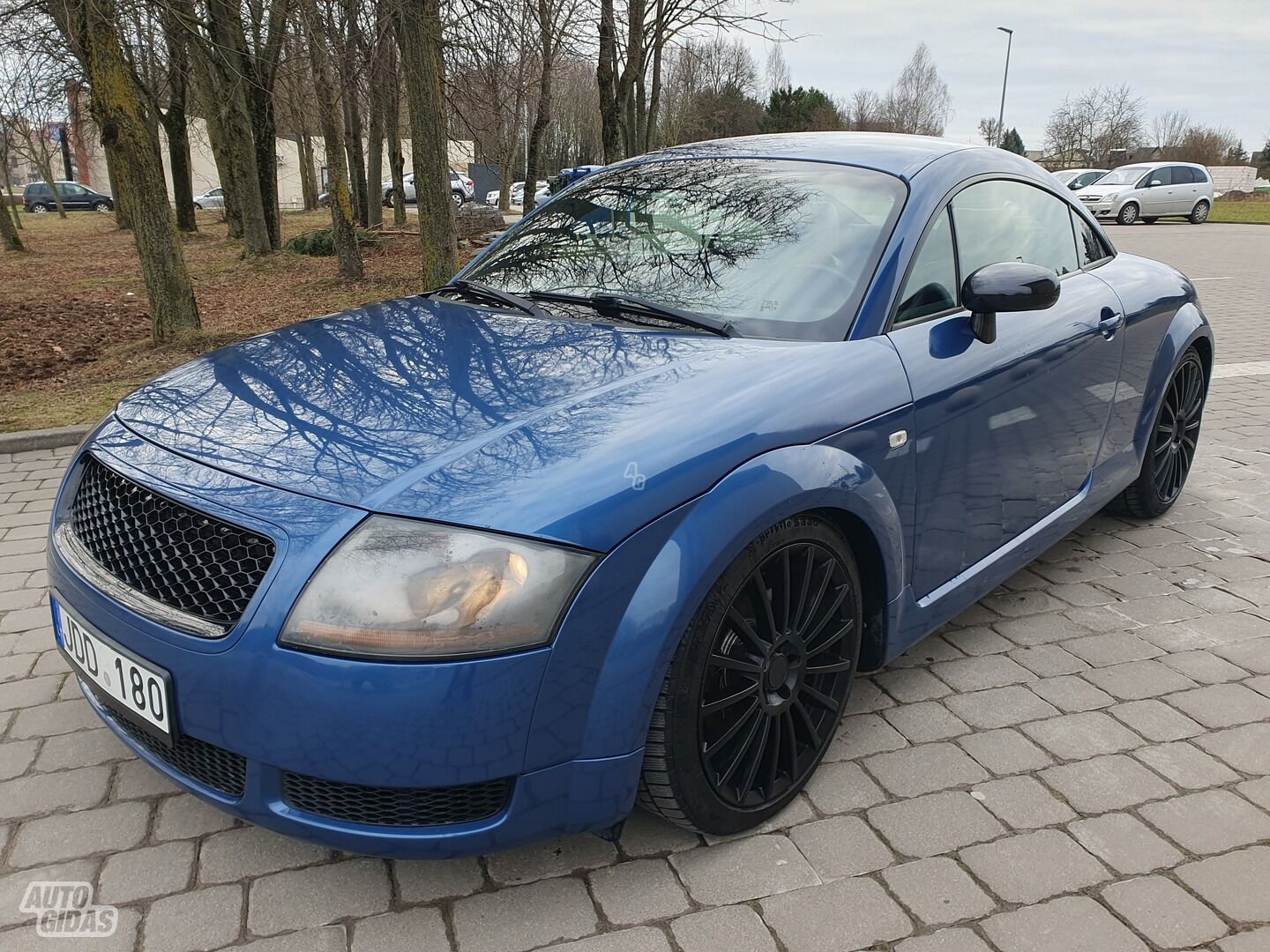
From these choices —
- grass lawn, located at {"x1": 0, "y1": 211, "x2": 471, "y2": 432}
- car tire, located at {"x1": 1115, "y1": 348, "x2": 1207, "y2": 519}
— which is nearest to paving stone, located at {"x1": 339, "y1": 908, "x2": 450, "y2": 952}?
car tire, located at {"x1": 1115, "y1": 348, "x2": 1207, "y2": 519}

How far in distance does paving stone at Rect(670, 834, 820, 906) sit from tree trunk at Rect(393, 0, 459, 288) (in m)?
7.47

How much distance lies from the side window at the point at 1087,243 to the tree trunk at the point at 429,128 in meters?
6.25

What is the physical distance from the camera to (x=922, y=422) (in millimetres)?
2529

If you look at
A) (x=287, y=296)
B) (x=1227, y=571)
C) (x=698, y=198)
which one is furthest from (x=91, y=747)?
(x=287, y=296)

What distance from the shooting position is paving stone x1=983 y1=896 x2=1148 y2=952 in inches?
77.5

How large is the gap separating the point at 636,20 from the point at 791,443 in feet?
51.5

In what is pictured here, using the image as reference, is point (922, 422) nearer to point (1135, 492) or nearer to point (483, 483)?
point (483, 483)

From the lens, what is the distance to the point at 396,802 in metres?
1.82

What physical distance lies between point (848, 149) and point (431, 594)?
2.22 m

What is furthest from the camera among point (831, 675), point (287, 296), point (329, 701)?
point (287, 296)

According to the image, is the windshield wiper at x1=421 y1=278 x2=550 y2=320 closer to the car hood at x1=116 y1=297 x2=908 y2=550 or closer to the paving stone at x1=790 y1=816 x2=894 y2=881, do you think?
the car hood at x1=116 y1=297 x2=908 y2=550

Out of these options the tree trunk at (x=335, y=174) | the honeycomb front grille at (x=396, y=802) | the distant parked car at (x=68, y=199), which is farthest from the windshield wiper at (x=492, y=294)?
the distant parked car at (x=68, y=199)

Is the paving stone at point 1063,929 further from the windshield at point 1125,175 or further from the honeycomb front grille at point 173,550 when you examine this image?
the windshield at point 1125,175

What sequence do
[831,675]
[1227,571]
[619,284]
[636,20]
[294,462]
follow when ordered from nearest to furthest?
[294,462]
[831,675]
[619,284]
[1227,571]
[636,20]
